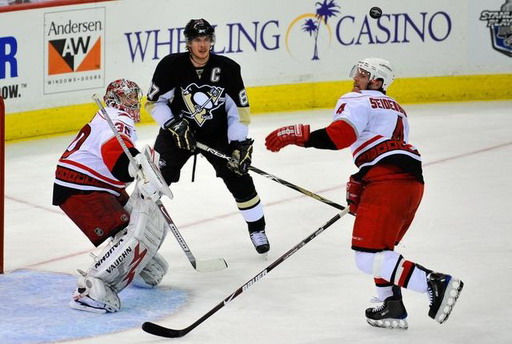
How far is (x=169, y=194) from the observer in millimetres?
4598

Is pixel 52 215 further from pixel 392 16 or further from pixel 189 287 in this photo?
pixel 392 16

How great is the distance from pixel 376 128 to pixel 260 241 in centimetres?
129

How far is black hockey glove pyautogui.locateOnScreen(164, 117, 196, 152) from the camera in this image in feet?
17.4

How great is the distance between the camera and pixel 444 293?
13.9ft

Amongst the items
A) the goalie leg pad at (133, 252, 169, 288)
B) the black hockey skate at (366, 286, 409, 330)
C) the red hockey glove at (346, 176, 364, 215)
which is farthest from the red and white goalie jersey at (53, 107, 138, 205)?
the black hockey skate at (366, 286, 409, 330)

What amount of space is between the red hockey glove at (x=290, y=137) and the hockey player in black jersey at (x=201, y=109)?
93cm

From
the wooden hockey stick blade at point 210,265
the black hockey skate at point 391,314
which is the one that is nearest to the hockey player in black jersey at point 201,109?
the wooden hockey stick blade at point 210,265

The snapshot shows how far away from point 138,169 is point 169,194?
0.15m

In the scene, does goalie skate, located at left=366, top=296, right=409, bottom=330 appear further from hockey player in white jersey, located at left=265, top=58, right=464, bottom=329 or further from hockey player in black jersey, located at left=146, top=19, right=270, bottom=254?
hockey player in black jersey, located at left=146, top=19, right=270, bottom=254

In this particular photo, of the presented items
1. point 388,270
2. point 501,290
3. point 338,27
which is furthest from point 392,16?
point 388,270

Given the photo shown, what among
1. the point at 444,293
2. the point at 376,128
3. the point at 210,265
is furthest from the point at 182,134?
the point at 444,293

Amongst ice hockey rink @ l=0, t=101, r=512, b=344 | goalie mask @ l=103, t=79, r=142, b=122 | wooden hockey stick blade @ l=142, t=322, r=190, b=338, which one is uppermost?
goalie mask @ l=103, t=79, r=142, b=122

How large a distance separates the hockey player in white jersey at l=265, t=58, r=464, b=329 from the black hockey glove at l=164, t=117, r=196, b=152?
95cm

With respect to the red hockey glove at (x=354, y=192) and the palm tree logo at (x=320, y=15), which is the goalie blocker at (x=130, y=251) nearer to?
the red hockey glove at (x=354, y=192)
